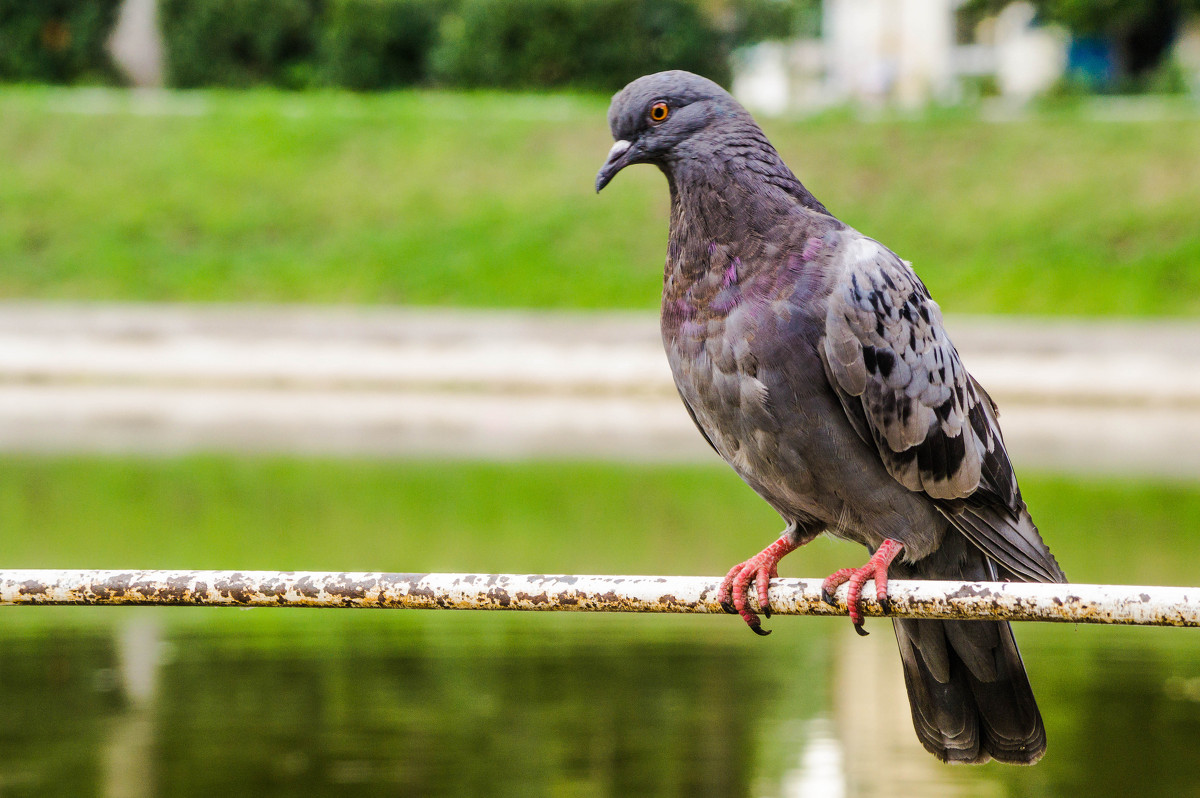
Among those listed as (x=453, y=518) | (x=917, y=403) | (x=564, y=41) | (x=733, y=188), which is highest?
(x=564, y=41)

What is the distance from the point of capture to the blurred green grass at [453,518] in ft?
23.1

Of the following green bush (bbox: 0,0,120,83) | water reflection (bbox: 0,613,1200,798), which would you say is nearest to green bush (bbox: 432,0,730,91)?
green bush (bbox: 0,0,120,83)

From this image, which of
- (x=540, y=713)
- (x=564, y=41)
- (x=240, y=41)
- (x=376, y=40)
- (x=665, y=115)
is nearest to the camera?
(x=665, y=115)

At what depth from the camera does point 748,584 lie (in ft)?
8.91

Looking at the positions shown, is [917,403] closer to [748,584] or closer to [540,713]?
[748,584]

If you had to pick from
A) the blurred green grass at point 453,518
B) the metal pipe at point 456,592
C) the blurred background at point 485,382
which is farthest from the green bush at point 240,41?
the metal pipe at point 456,592

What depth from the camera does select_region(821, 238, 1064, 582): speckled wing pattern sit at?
9.07 ft

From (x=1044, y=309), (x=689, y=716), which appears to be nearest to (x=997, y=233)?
(x=1044, y=309)

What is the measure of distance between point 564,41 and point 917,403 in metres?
19.8

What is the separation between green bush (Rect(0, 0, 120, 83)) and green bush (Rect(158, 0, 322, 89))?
147 centimetres

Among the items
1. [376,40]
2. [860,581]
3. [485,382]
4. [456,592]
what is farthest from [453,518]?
[376,40]

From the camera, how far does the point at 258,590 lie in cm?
239

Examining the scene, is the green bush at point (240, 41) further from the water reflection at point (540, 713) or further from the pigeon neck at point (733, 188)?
the pigeon neck at point (733, 188)

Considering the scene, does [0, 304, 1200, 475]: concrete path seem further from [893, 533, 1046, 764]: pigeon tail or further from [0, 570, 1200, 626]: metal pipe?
[0, 570, 1200, 626]: metal pipe
